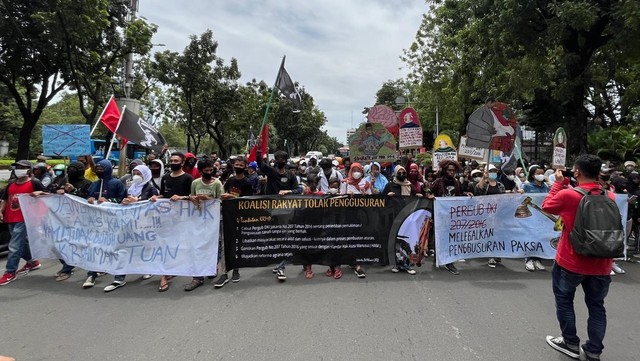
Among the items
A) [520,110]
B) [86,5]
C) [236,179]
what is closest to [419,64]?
[520,110]

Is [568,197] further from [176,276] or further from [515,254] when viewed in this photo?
[176,276]

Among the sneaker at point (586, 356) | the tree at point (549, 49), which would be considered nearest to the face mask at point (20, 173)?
the sneaker at point (586, 356)

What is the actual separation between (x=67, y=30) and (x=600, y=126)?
93.9 feet

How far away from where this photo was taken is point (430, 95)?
24531 mm

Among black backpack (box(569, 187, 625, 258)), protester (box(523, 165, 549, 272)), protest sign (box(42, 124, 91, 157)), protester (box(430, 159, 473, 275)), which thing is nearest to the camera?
black backpack (box(569, 187, 625, 258))

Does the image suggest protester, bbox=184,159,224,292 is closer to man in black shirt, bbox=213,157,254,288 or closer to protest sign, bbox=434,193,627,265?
man in black shirt, bbox=213,157,254,288

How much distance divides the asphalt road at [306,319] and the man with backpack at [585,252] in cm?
24

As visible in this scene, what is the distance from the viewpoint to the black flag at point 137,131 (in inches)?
312

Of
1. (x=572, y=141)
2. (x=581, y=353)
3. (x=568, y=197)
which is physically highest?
(x=572, y=141)

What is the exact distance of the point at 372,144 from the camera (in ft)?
24.7

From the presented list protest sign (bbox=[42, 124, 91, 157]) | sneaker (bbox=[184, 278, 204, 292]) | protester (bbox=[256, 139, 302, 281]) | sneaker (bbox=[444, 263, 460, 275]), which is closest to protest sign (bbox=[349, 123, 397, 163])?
Result: protester (bbox=[256, 139, 302, 281])

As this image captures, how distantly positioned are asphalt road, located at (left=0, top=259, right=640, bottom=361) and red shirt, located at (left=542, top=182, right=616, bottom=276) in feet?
2.50

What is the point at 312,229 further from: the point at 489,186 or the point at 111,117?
the point at 111,117

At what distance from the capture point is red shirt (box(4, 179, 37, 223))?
5723 mm
